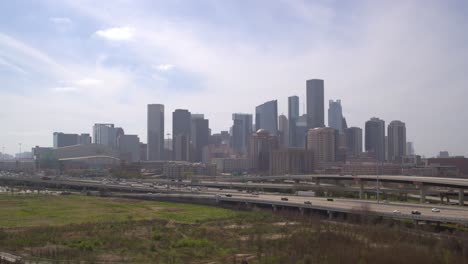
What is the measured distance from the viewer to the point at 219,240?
Answer: 40.0 meters

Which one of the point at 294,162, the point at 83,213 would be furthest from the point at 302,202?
the point at 294,162

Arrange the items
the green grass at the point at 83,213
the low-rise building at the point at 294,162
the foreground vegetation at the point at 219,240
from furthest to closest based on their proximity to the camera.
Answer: the low-rise building at the point at 294,162 → the green grass at the point at 83,213 → the foreground vegetation at the point at 219,240

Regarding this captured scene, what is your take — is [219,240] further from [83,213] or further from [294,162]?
[294,162]

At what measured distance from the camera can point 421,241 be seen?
36.2 meters

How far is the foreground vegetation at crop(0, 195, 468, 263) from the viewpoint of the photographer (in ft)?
102

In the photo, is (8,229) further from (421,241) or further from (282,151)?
(282,151)

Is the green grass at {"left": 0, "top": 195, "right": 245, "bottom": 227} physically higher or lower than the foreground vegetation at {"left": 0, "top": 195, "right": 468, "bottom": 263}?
lower

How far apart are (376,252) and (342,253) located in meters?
2.18

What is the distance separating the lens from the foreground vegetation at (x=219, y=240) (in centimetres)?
3106

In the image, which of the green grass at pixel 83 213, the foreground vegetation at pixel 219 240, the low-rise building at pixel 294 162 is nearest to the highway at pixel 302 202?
the foreground vegetation at pixel 219 240

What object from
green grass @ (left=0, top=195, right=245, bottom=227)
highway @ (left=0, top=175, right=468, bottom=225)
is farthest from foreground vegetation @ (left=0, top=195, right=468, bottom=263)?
highway @ (left=0, top=175, right=468, bottom=225)

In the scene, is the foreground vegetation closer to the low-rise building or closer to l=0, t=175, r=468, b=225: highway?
l=0, t=175, r=468, b=225: highway

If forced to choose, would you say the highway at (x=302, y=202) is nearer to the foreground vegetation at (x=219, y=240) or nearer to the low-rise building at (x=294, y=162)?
the foreground vegetation at (x=219, y=240)

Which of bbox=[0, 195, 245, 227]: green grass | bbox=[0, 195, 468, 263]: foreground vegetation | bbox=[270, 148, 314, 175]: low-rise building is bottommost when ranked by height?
bbox=[0, 195, 245, 227]: green grass
